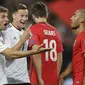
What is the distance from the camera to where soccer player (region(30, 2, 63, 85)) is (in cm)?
507

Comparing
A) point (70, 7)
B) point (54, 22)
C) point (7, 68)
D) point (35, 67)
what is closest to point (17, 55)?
point (7, 68)

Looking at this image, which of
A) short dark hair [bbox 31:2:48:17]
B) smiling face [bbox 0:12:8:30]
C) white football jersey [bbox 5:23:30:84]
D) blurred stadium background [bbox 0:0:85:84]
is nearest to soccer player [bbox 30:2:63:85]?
short dark hair [bbox 31:2:48:17]

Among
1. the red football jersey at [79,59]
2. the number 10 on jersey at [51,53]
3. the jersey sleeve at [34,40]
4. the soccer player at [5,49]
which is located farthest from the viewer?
the number 10 on jersey at [51,53]

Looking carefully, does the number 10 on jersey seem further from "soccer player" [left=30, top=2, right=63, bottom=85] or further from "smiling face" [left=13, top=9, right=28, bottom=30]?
"smiling face" [left=13, top=9, right=28, bottom=30]

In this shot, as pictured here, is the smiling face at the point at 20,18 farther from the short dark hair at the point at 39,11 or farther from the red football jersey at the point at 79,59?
the red football jersey at the point at 79,59

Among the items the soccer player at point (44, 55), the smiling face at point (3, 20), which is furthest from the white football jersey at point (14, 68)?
the soccer player at point (44, 55)

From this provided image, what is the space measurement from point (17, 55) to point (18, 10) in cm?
105

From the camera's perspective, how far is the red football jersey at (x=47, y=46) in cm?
510

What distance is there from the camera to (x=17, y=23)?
5055mm

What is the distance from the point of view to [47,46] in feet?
17.0

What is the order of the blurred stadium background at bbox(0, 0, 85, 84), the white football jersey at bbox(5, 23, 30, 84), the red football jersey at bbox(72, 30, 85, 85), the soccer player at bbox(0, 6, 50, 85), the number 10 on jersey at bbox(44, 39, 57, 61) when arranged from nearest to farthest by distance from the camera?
1. the soccer player at bbox(0, 6, 50, 85)
2. the red football jersey at bbox(72, 30, 85, 85)
3. the white football jersey at bbox(5, 23, 30, 84)
4. the number 10 on jersey at bbox(44, 39, 57, 61)
5. the blurred stadium background at bbox(0, 0, 85, 84)

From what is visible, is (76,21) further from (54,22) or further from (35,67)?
(54,22)

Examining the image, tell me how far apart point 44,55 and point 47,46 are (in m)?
0.12

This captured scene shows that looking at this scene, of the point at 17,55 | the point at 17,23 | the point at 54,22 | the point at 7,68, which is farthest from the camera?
the point at 54,22
